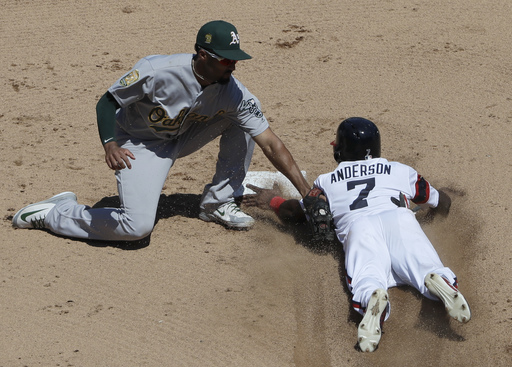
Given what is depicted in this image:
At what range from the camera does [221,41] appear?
183 inches

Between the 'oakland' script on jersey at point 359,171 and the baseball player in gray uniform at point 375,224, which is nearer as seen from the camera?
the baseball player in gray uniform at point 375,224

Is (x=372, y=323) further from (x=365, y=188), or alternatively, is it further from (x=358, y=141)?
(x=358, y=141)

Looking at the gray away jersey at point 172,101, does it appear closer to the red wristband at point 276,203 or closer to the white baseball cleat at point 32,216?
the red wristband at point 276,203

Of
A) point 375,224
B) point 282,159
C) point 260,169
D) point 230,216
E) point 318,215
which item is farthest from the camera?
point 260,169

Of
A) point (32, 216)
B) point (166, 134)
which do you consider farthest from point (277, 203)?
point (32, 216)

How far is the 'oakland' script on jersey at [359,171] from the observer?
16.1ft

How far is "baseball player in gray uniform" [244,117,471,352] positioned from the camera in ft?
13.3

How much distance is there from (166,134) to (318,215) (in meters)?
1.37

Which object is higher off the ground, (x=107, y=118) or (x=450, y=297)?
(x=107, y=118)

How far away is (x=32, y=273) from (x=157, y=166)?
1217 mm

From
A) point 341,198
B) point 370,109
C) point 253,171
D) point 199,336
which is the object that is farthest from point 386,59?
point 199,336

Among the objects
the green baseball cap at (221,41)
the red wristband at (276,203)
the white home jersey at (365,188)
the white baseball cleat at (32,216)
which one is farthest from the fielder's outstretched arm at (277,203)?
the white baseball cleat at (32,216)

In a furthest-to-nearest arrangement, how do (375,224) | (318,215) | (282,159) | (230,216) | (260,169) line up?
(260,169) → (230,216) → (282,159) → (318,215) → (375,224)

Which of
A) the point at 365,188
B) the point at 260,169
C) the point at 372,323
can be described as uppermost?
the point at 365,188
